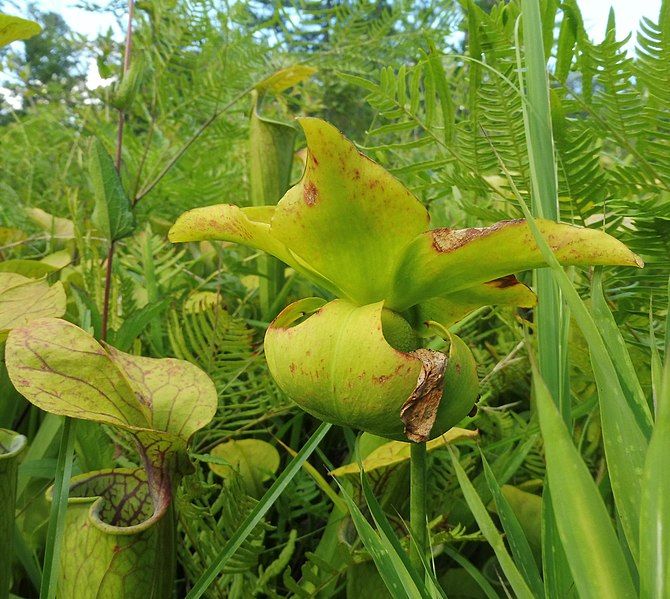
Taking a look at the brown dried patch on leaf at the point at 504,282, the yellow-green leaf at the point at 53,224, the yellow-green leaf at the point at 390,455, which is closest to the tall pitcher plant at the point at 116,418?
the yellow-green leaf at the point at 390,455

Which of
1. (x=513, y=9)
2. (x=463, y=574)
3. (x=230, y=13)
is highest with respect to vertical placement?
(x=230, y=13)

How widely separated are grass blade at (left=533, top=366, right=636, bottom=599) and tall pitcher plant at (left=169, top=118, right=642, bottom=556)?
6 cm

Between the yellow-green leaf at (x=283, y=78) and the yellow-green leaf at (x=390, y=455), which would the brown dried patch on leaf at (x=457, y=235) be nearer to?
the yellow-green leaf at (x=390, y=455)

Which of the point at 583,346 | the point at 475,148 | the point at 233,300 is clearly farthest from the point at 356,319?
the point at 233,300

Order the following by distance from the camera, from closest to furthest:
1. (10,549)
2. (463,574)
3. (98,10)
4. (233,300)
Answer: (10,549) → (463,574) → (233,300) → (98,10)

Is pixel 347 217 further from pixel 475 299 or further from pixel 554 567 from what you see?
pixel 554 567

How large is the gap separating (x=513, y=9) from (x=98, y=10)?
0.86 meters

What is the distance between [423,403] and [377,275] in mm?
75

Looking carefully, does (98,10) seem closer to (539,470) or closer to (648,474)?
(539,470)

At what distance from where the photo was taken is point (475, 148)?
19.2 inches

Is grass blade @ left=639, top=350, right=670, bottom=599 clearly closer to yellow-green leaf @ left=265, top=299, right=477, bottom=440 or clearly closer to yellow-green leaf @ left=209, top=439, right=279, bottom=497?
yellow-green leaf @ left=265, top=299, right=477, bottom=440

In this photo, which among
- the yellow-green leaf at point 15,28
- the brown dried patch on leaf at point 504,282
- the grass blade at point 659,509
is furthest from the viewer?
the yellow-green leaf at point 15,28

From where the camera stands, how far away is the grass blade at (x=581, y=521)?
0.22 m

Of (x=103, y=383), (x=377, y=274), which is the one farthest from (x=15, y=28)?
(x=377, y=274)
